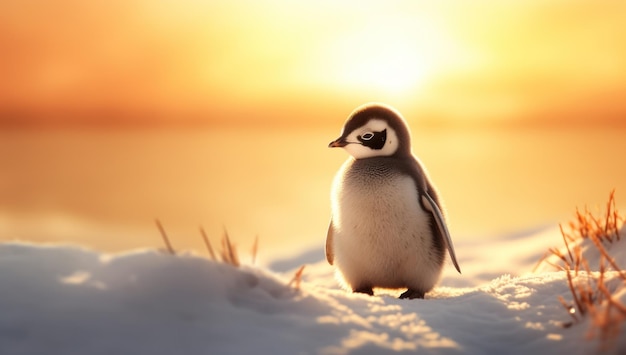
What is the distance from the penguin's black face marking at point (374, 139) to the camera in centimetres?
466

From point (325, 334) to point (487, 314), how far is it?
3.39 feet

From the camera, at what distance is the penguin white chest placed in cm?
446

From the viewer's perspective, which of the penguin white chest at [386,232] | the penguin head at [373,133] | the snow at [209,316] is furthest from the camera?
the penguin head at [373,133]

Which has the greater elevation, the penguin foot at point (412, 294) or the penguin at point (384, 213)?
the penguin at point (384, 213)

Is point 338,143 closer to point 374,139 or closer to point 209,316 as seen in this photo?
point 374,139

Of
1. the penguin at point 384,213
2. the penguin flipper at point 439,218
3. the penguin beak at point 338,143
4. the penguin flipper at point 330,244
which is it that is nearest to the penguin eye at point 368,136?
the penguin at point 384,213

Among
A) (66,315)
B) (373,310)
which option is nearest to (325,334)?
(373,310)

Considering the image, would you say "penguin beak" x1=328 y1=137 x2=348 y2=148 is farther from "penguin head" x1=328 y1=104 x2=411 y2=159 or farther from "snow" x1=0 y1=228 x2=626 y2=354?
"snow" x1=0 y1=228 x2=626 y2=354

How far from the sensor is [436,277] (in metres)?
4.71

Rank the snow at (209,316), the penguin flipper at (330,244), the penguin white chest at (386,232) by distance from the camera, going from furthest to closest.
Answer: the penguin flipper at (330,244)
the penguin white chest at (386,232)
the snow at (209,316)

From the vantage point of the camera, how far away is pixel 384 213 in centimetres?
445

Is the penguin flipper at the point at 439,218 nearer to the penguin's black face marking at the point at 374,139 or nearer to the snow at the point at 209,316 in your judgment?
the penguin's black face marking at the point at 374,139

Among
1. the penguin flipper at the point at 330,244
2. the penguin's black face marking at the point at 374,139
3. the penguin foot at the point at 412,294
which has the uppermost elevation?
the penguin's black face marking at the point at 374,139

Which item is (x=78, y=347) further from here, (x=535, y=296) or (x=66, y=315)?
(x=535, y=296)
